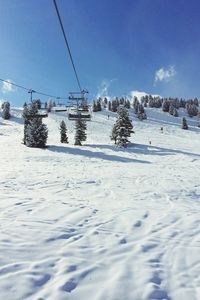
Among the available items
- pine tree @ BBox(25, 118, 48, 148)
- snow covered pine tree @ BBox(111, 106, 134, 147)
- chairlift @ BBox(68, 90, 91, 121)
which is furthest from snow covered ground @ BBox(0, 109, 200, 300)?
snow covered pine tree @ BBox(111, 106, 134, 147)

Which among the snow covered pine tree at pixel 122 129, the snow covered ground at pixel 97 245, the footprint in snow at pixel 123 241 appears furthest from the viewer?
the snow covered pine tree at pixel 122 129

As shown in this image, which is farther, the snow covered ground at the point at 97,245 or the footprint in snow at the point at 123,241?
the footprint in snow at the point at 123,241

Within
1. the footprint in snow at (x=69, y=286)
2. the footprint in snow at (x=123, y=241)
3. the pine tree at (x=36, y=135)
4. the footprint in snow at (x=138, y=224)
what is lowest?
the footprint in snow at (x=69, y=286)

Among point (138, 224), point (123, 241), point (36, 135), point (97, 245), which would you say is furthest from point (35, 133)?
point (97, 245)

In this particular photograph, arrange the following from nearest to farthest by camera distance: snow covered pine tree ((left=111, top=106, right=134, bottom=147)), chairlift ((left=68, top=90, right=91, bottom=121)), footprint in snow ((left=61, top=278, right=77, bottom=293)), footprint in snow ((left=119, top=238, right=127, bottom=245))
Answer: footprint in snow ((left=61, top=278, right=77, bottom=293))
footprint in snow ((left=119, top=238, right=127, bottom=245))
chairlift ((left=68, top=90, right=91, bottom=121))
snow covered pine tree ((left=111, top=106, right=134, bottom=147))

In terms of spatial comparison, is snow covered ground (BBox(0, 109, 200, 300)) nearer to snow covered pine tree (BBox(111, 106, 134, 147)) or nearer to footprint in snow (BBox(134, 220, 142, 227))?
footprint in snow (BBox(134, 220, 142, 227))

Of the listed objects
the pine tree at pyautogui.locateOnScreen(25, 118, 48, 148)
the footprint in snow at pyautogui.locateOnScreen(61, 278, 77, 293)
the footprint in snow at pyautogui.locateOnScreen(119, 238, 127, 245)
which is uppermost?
the pine tree at pyautogui.locateOnScreen(25, 118, 48, 148)

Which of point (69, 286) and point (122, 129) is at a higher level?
point (122, 129)

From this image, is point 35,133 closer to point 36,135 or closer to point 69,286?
point 36,135

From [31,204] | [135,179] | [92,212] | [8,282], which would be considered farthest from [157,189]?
[8,282]

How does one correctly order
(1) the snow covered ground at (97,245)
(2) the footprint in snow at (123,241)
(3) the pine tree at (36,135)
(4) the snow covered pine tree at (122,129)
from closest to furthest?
(1) the snow covered ground at (97,245) < (2) the footprint in snow at (123,241) < (3) the pine tree at (36,135) < (4) the snow covered pine tree at (122,129)

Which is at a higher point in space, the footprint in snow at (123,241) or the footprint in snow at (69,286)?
the footprint in snow at (123,241)

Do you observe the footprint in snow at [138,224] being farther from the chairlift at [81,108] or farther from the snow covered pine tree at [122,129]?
the snow covered pine tree at [122,129]

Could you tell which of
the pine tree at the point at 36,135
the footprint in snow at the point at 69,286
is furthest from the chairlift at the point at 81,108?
the footprint in snow at the point at 69,286
